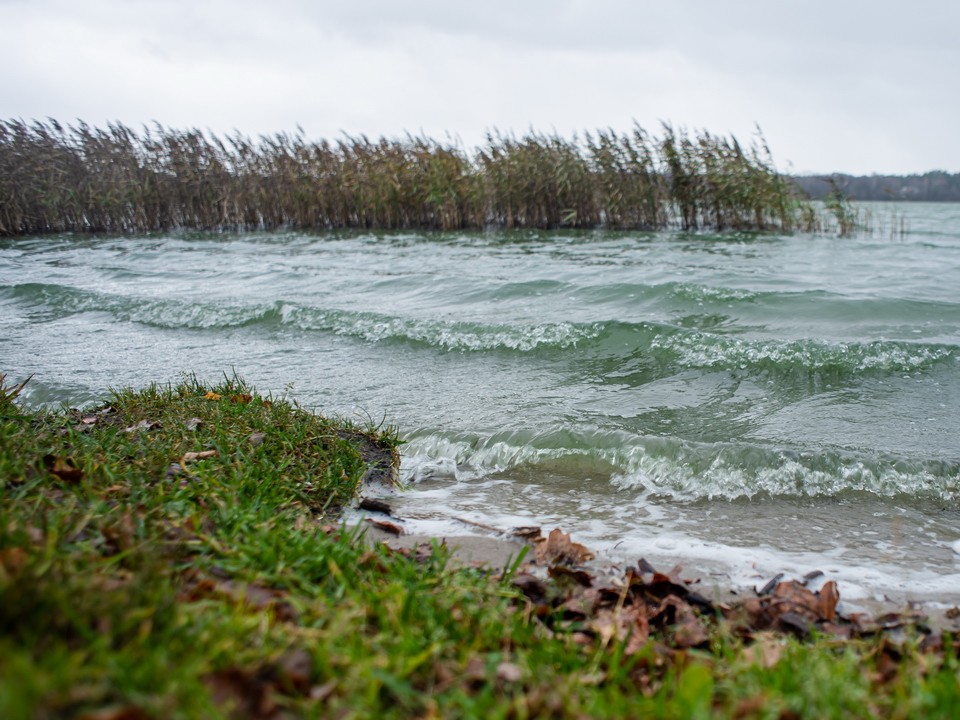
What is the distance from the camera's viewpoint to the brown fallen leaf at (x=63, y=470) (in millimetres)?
2904

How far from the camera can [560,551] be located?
3074 mm

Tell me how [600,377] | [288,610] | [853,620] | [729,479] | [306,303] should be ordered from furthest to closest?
[306,303] < [600,377] < [729,479] < [853,620] < [288,610]

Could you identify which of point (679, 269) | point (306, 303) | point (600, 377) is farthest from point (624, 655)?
point (679, 269)

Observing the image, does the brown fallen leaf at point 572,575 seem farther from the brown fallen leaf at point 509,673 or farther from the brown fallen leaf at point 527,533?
the brown fallen leaf at point 509,673

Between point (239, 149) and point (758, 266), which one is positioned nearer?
point (758, 266)

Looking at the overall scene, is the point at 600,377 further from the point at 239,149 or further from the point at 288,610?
the point at 239,149

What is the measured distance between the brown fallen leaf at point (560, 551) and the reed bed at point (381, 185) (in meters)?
18.4

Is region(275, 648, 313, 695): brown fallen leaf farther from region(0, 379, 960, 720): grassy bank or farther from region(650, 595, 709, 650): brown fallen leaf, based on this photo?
region(650, 595, 709, 650): brown fallen leaf

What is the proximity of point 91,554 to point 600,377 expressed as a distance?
200 inches

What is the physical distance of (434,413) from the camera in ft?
18.3

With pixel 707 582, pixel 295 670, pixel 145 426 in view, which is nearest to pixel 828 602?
pixel 707 582

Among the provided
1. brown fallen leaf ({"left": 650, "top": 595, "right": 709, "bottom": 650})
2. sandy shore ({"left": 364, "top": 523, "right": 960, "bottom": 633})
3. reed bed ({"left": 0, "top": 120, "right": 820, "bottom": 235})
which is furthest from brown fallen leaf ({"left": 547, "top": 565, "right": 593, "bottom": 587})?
reed bed ({"left": 0, "top": 120, "right": 820, "bottom": 235})

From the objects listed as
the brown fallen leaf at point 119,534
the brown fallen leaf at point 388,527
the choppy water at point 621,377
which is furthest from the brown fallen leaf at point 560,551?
the brown fallen leaf at point 119,534

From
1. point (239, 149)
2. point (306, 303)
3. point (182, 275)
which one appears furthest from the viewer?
point (239, 149)
